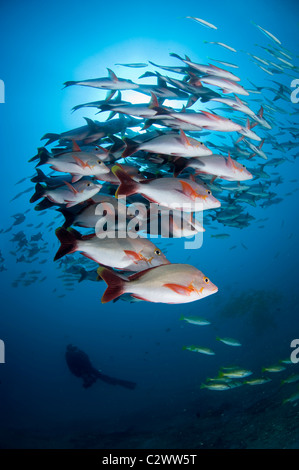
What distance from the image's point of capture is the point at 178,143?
2994 mm

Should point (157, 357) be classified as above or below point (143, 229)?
below

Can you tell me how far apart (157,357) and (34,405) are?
17938 millimetres

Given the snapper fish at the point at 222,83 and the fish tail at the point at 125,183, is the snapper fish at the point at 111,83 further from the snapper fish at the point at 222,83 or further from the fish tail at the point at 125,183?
the fish tail at the point at 125,183

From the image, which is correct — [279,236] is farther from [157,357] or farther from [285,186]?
[157,357]

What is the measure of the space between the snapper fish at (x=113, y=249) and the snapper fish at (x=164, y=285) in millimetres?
346

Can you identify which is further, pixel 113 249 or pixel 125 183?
pixel 125 183

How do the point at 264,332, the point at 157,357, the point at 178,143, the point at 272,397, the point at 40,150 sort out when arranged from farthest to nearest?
1. the point at 157,357
2. the point at 264,332
3. the point at 272,397
4. the point at 40,150
5. the point at 178,143

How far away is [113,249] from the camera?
2.43 metres

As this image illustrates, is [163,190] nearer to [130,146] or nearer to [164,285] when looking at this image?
[130,146]

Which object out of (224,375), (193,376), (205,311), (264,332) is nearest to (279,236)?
(205,311)

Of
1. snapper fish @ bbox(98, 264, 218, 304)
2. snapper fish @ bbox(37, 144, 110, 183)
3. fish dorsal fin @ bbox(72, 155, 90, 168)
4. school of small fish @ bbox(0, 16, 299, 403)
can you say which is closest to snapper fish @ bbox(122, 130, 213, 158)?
school of small fish @ bbox(0, 16, 299, 403)

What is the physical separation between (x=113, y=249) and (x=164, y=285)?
69 cm

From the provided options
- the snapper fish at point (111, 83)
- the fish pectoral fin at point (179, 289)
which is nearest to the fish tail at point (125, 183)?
the fish pectoral fin at point (179, 289)

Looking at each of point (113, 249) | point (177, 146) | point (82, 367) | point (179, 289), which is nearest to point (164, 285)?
point (179, 289)
